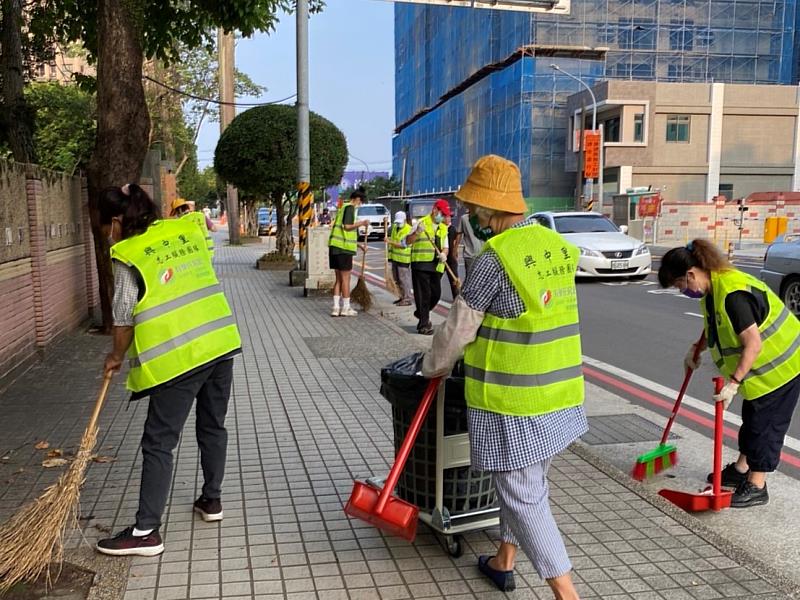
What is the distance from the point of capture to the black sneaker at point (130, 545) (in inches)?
136

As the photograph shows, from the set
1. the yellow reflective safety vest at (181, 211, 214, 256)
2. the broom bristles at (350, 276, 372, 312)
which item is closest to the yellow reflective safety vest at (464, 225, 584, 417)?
the yellow reflective safety vest at (181, 211, 214, 256)

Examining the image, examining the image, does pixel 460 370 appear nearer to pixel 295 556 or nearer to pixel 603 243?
pixel 295 556

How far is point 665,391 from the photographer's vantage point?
6742mm

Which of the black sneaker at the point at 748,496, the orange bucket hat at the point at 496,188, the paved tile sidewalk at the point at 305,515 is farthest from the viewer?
the black sneaker at the point at 748,496

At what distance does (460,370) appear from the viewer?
11.1 feet

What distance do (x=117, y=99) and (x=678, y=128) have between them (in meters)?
42.6

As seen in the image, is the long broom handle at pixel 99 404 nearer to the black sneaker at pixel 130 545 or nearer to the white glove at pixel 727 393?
the black sneaker at pixel 130 545

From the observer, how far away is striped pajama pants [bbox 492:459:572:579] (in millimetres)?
2807

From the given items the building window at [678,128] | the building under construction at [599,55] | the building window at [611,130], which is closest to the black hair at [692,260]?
the building under construction at [599,55]

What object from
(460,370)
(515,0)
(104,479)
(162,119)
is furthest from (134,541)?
(162,119)

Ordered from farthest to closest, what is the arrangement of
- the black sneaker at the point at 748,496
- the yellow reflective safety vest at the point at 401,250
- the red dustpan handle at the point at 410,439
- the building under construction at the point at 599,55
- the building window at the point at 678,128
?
1. the building under construction at the point at 599,55
2. the building window at the point at 678,128
3. the yellow reflective safety vest at the point at 401,250
4. the black sneaker at the point at 748,496
5. the red dustpan handle at the point at 410,439

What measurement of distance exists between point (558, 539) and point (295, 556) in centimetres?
131

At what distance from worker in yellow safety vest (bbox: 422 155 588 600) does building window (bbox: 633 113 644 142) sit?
44562 mm

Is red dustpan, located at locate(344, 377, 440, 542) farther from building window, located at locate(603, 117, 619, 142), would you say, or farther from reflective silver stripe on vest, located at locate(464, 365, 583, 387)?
building window, located at locate(603, 117, 619, 142)
